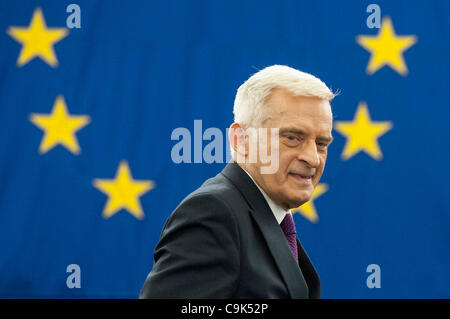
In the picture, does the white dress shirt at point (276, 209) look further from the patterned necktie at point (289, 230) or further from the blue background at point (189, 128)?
the blue background at point (189, 128)

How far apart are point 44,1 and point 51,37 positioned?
191mm

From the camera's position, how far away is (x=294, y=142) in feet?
3.76

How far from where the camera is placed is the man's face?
1115 mm

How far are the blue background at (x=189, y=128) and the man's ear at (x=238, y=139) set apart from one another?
1107mm

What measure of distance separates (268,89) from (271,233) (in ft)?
1.14

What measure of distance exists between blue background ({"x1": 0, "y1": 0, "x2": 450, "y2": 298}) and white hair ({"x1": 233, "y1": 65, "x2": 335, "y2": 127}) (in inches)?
45.4

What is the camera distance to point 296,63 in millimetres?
2414

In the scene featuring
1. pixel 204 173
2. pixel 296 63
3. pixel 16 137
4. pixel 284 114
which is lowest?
pixel 284 114

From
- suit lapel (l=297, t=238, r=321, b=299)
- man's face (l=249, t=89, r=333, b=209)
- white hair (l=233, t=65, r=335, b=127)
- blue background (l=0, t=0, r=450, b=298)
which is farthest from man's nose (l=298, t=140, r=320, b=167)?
blue background (l=0, t=0, r=450, b=298)

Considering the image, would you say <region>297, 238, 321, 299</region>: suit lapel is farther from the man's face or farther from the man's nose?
the man's nose

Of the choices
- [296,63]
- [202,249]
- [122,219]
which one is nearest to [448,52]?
[296,63]

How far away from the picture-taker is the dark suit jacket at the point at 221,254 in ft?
2.86

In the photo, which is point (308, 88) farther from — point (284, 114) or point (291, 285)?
point (291, 285)

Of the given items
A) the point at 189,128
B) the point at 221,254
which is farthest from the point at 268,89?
the point at 189,128
